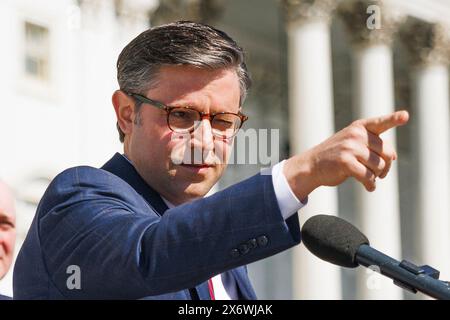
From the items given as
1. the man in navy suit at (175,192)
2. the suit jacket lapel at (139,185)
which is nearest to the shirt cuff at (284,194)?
the man in navy suit at (175,192)

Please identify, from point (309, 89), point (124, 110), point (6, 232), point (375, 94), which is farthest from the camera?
point (375, 94)

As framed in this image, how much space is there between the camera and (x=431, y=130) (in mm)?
35000

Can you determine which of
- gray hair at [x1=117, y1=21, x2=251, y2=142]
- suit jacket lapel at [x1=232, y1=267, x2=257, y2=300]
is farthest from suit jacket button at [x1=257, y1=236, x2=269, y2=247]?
suit jacket lapel at [x1=232, y1=267, x2=257, y2=300]

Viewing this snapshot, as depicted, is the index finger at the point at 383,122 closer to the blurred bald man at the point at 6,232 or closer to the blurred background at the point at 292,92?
the blurred bald man at the point at 6,232

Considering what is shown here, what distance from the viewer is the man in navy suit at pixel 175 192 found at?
3363 mm

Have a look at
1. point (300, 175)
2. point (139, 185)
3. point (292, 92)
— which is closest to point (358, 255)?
point (300, 175)

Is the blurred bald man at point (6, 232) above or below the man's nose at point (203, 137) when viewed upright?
below

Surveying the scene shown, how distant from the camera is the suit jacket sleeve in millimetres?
3479

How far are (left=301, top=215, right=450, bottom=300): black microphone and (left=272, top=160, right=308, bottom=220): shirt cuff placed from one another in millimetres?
303

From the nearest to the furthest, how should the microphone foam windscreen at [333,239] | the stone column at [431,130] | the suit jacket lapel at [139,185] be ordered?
the microphone foam windscreen at [333,239]
the suit jacket lapel at [139,185]
the stone column at [431,130]

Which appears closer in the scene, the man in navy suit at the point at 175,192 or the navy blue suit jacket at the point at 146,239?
the man in navy suit at the point at 175,192

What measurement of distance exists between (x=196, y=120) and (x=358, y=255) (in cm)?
83

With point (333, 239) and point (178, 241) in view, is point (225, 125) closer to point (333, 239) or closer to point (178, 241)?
point (333, 239)

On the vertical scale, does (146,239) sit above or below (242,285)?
above
